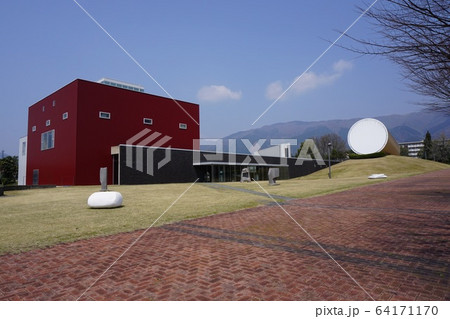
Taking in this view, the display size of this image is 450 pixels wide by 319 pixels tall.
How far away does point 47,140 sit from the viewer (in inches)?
1417

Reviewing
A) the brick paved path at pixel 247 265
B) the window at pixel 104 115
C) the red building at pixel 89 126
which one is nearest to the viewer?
the brick paved path at pixel 247 265

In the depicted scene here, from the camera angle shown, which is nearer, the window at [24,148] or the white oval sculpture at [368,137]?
the window at [24,148]

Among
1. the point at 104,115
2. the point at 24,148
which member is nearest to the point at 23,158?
the point at 24,148

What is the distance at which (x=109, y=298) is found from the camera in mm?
3197

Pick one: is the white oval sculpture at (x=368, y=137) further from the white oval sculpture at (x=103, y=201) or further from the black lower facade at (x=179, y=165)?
the white oval sculpture at (x=103, y=201)

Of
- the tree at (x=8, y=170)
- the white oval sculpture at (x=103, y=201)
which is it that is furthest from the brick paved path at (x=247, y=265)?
the tree at (x=8, y=170)

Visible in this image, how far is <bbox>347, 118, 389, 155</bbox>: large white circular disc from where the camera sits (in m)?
60.0

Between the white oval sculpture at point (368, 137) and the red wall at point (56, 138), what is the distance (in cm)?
5356

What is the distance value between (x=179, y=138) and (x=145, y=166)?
10.1 m

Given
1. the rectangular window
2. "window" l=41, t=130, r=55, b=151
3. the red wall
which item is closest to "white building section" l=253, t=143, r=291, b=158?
the red wall

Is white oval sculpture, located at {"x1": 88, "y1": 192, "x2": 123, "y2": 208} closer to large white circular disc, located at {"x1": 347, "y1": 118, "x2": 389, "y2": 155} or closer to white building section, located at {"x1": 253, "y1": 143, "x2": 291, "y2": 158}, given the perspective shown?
white building section, located at {"x1": 253, "y1": 143, "x2": 291, "y2": 158}

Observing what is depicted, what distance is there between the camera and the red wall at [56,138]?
30516 millimetres

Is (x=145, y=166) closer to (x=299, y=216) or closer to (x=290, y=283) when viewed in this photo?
(x=299, y=216)
